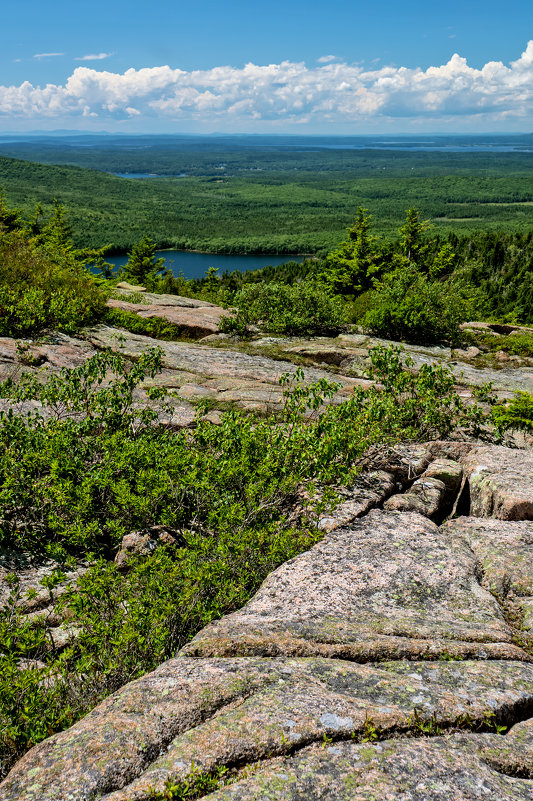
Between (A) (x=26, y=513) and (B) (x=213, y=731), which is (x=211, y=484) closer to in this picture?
(A) (x=26, y=513)

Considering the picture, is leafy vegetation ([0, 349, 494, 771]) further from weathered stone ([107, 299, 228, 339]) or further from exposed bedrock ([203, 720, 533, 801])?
weathered stone ([107, 299, 228, 339])

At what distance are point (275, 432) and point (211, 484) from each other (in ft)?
4.94

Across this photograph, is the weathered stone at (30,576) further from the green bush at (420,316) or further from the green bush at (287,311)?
the green bush at (420,316)

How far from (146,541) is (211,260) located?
5997 inches

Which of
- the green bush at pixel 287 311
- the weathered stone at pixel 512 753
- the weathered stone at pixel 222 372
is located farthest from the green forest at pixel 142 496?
the green bush at pixel 287 311

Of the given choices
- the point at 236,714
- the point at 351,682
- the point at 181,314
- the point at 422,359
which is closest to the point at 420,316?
the point at 422,359

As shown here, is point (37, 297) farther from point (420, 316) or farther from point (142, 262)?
point (142, 262)

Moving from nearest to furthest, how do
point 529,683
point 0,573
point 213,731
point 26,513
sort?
point 213,731 → point 529,683 → point 0,573 → point 26,513

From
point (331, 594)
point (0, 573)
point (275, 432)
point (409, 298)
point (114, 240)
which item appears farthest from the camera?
point (114, 240)

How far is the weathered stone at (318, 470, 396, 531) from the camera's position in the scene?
718 centimetres

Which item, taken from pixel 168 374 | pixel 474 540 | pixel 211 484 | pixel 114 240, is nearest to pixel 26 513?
pixel 211 484

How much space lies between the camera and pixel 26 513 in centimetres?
751

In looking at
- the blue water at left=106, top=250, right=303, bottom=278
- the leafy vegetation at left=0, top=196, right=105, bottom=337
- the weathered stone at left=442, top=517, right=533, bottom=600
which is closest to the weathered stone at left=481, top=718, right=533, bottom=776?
the weathered stone at left=442, top=517, right=533, bottom=600

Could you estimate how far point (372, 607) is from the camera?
5.46 metres
